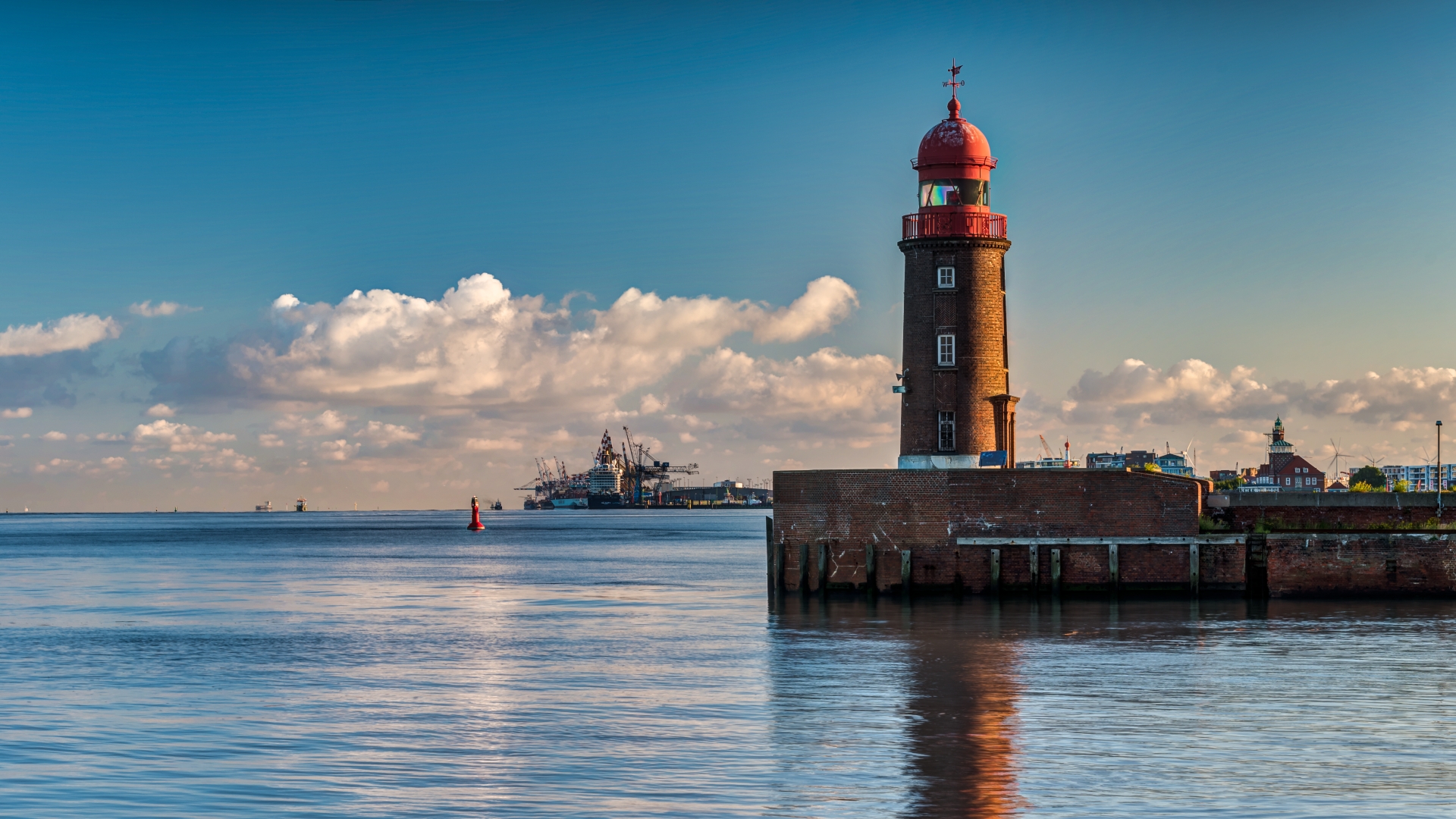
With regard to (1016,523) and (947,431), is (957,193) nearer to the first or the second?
(947,431)

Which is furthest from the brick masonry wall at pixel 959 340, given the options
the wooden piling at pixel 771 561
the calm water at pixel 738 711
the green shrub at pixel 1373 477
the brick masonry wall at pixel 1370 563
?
the green shrub at pixel 1373 477

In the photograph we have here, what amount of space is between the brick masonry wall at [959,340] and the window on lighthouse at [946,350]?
13 centimetres

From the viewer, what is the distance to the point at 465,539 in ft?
408

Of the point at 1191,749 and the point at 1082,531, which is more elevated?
the point at 1082,531

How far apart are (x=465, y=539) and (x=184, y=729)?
106 m

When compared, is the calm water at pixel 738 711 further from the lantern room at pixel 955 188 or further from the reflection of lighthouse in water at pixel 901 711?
the lantern room at pixel 955 188

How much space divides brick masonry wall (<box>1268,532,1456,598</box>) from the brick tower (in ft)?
28.3

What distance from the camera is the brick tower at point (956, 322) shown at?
39.7m

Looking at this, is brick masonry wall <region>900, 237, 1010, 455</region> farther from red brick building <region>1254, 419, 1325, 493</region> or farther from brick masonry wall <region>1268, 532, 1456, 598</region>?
red brick building <region>1254, 419, 1325, 493</region>

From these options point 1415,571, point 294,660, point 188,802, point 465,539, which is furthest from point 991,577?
point 465,539

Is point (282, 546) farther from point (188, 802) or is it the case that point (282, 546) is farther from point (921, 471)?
point (188, 802)

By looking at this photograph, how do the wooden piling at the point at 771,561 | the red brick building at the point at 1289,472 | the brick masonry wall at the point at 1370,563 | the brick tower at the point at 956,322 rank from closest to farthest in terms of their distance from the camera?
1. the brick masonry wall at the point at 1370,563
2. the wooden piling at the point at 771,561
3. the brick tower at the point at 956,322
4. the red brick building at the point at 1289,472

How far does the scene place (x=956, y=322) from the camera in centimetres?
3975

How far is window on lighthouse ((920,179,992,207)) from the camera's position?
1580 inches
